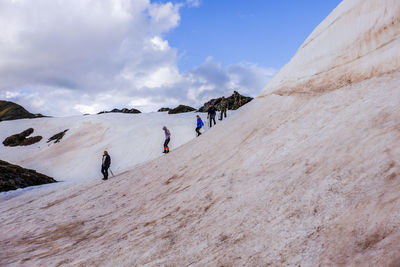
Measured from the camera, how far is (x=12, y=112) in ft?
436

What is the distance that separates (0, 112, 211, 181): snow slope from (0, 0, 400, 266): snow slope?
550 inches

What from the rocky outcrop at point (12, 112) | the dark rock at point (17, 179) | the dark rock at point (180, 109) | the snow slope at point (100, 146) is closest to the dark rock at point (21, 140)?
the snow slope at point (100, 146)

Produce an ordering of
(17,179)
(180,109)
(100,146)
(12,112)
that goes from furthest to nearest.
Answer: (12,112) < (180,109) < (100,146) < (17,179)

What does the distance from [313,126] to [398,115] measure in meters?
2.59

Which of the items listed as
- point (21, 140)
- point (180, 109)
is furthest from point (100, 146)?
point (21, 140)

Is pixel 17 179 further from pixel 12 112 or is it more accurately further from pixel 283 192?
pixel 12 112

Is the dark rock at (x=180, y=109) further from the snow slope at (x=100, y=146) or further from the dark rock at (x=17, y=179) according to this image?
the dark rock at (x=17, y=179)

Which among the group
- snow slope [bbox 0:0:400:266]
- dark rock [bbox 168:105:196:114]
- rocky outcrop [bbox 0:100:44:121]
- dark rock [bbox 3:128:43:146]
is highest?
rocky outcrop [bbox 0:100:44:121]

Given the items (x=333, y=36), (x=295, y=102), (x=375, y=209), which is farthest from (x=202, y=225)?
(x=333, y=36)

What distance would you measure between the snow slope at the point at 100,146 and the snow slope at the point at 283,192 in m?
14.0

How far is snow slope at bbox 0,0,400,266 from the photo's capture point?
16.9ft

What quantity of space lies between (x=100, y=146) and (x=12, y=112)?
120 m

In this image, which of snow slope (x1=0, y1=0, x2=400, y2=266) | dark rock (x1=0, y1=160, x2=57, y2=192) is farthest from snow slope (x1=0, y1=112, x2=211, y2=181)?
snow slope (x1=0, y1=0, x2=400, y2=266)

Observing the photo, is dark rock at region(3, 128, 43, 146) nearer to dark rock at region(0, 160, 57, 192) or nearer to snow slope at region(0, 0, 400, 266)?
dark rock at region(0, 160, 57, 192)
